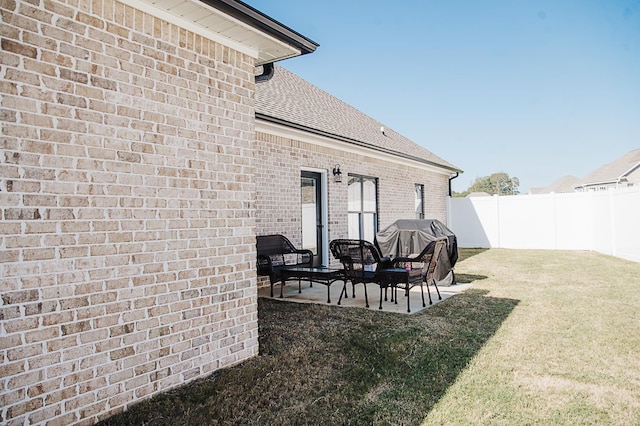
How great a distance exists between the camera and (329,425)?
2.74 m

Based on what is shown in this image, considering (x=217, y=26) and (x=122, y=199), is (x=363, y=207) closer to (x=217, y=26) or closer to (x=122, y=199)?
(x=217, y=26)

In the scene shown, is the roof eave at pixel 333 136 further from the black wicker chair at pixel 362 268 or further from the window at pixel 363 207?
the black wicker chair at pixel 362 268

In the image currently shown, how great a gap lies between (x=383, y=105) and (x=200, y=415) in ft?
85.1

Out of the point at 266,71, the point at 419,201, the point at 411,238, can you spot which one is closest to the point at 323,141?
the point at 411,238

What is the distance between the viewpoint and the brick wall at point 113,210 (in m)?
2.44

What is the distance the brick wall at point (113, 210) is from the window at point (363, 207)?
23.3 feet

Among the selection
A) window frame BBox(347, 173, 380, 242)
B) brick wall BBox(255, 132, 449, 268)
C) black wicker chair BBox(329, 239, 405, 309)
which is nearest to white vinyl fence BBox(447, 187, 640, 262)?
brick wall BBox(255, 132, 449, 268)

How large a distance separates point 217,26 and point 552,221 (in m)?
16.5

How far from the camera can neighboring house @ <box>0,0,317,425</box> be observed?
245 cm

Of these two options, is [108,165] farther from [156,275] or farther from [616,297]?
[616,297]

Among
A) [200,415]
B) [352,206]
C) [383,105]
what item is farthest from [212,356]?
[383,105]

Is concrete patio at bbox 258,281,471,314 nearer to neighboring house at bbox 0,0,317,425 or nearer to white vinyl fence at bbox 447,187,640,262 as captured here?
neighboring house at bbox 0,0,317,425

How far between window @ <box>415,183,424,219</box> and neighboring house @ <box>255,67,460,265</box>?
1.51 feet

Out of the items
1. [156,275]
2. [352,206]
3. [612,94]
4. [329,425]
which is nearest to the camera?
[329,425]
